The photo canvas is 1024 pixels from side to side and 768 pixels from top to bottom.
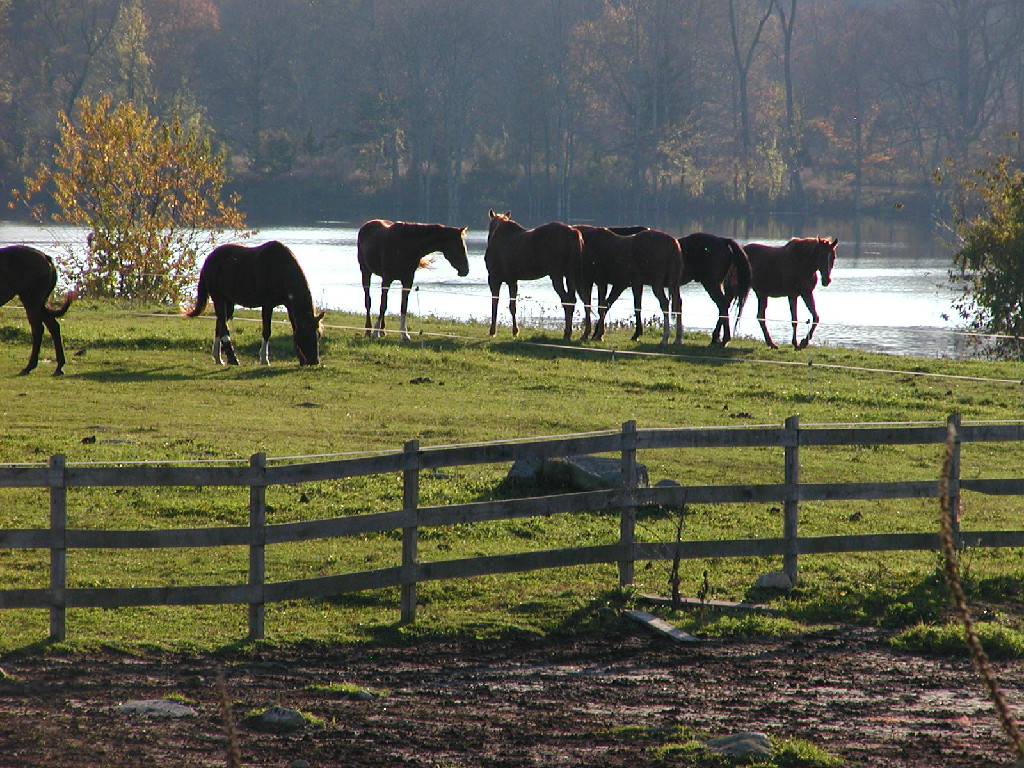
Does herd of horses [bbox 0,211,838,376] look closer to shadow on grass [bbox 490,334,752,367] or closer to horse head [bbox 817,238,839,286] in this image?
horse head [bbox 817,238,839,286]

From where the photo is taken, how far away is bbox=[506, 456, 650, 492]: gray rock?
12023mm

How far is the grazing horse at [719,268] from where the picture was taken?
25.9 m

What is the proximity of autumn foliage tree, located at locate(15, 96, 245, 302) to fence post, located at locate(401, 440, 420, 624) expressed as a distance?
84.2 ft

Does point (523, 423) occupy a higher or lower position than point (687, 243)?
lower

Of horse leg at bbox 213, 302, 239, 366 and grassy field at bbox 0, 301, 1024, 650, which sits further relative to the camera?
horse leg at bbox 213, 302, 239, 366

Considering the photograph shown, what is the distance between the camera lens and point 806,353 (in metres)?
25.5

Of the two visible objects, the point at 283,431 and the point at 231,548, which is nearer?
the point at 231,548

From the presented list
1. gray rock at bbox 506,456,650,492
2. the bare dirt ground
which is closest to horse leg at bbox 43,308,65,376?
gray rock at bbox 506,456,650,492

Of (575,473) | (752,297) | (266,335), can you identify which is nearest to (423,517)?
(575,473)

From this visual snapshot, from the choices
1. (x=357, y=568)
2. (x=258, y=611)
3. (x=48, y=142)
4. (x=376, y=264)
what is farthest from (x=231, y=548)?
(x=48, y=142)

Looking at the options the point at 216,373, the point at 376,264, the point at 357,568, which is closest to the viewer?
the point at 357,568

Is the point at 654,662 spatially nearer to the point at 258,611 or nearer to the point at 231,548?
the point at 258,611

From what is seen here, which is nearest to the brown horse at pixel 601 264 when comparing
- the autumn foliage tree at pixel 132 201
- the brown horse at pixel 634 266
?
the brown horse at pixel 634 266

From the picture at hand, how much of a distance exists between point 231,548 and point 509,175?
264 feet
